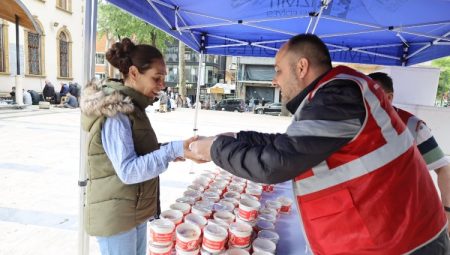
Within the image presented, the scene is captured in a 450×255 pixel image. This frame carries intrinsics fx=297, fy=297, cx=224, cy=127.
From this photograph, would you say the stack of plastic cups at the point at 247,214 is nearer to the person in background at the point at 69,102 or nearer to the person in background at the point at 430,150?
the person in background at the point at 430,150

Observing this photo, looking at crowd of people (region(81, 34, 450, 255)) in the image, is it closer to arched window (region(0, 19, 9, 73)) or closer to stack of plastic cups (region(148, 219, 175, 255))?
stack of plastic cups (region(148, 219, 175, 255))

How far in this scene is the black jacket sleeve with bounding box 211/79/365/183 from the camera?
0.99 m

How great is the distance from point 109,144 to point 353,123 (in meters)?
1.16

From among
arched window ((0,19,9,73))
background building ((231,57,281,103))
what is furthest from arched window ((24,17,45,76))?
background building ((231,57,281,103))

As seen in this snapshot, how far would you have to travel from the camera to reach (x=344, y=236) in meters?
1.09

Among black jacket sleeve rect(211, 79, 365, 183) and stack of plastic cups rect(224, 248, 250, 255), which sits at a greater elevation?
black jacket sleeve rect(211, 79, 365, 183)

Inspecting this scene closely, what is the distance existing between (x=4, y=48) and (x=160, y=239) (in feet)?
61.8

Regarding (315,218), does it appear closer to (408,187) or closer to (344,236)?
(344,236)

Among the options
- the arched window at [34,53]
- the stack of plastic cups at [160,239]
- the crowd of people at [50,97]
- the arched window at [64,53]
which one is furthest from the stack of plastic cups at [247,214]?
the arched window at [64,53]

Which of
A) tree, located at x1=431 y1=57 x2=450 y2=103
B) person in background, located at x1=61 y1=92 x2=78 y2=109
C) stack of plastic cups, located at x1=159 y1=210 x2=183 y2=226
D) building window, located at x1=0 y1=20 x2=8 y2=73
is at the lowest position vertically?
Answer: person in background, located at x1=61 y1=92 x2=78 y2=109

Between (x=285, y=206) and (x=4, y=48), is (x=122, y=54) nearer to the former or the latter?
(x=285, y=206)

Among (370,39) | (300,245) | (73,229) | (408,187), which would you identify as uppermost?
(370,39)

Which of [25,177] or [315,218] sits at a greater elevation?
[315,218]

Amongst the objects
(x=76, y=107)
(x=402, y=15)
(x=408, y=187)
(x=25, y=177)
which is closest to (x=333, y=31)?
(x=402, y=15)
